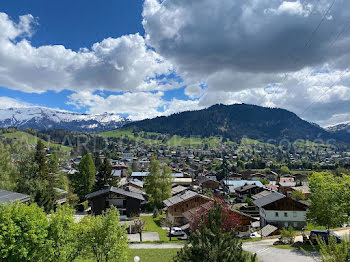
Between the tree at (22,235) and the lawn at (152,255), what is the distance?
44.9ft

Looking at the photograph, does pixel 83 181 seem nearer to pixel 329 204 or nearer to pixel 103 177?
pixel 103 177

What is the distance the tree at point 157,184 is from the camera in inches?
2569

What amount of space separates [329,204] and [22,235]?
120 ft

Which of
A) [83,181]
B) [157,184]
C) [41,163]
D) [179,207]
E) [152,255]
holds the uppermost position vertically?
[41,163]

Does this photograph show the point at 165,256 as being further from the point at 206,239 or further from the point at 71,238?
the point at 206,239

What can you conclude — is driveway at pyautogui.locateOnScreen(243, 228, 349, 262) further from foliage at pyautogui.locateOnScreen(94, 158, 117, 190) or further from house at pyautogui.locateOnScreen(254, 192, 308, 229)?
foliage at pyautogui.locateOnScreen(94, 158, 117, 190)

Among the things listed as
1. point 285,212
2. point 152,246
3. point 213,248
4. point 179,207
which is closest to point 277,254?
point 152,246

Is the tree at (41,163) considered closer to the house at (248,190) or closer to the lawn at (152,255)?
the lawn at (152,255)

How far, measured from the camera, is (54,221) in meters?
15.7

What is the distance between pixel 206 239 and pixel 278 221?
151 feet

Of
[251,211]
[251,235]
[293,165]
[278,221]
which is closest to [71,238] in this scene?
[251,235]

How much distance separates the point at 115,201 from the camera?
55781 mm

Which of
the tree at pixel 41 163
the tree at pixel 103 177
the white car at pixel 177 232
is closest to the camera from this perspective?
the white car at pixel 177 232

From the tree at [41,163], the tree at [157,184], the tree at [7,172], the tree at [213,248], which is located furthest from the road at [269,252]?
the tree at [157,184]
